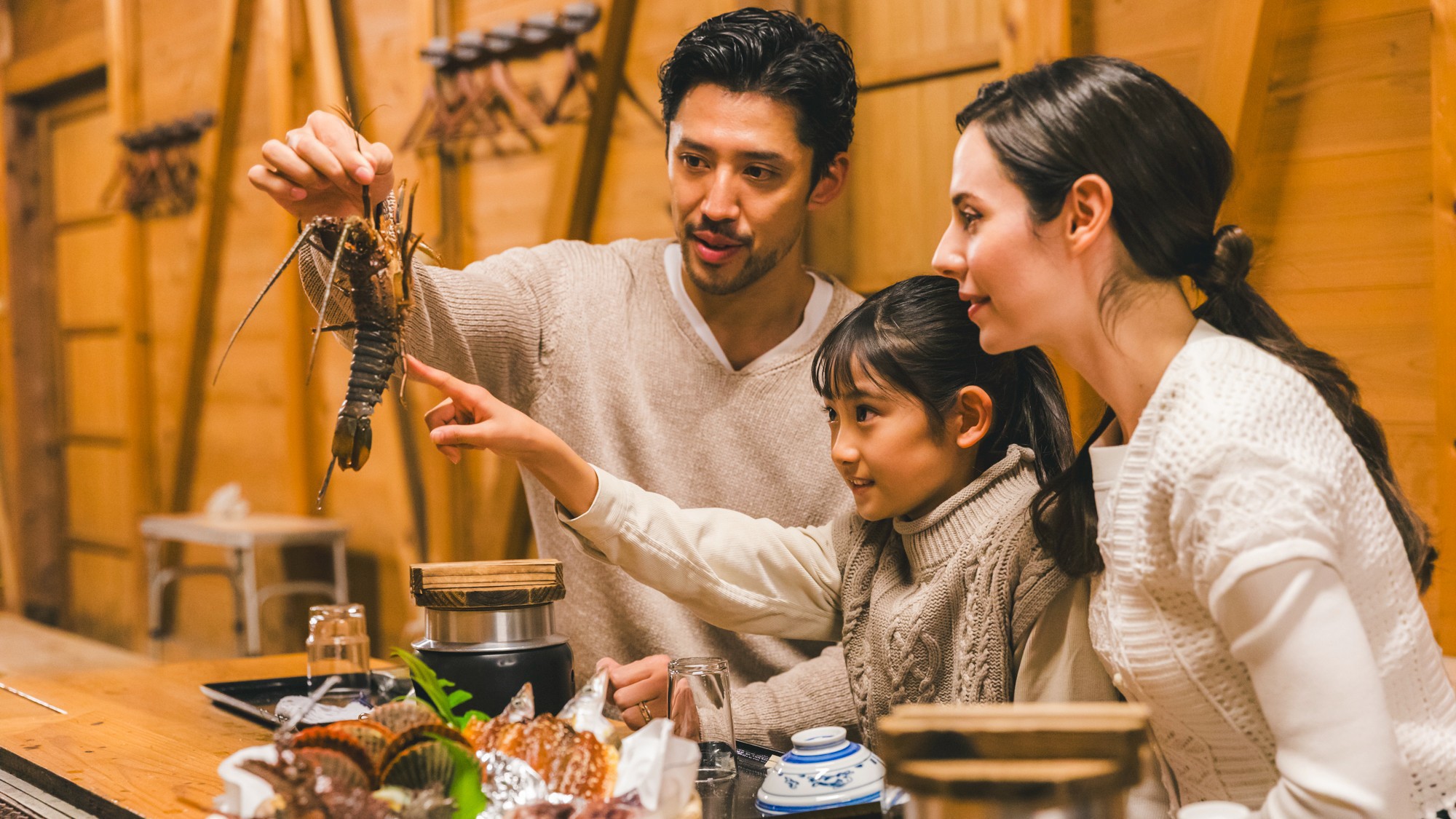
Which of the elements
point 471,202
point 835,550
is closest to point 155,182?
point 471,202

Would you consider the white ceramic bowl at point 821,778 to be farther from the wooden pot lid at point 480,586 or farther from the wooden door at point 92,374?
the wooden door at point 92,374

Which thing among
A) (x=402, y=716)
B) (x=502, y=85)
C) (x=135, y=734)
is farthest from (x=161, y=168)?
(x=402, y=716)

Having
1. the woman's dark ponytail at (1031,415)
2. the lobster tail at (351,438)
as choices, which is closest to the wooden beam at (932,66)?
the woman's dark ponytail at (1031,415)

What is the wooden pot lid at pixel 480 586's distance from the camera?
4.51ft

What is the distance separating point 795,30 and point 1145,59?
2.57 feet

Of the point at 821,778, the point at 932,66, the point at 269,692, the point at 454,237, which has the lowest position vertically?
the point at 269,692

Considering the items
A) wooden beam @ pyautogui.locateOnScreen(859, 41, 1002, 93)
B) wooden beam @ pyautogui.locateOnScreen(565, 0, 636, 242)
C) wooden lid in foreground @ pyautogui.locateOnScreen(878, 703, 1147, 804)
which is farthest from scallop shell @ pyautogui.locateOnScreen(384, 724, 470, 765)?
wooden beam @ pyautogui.locateOnScreen(565, 0, 636, 242)

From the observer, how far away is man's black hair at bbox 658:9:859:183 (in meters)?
1.99

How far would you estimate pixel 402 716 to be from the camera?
3.69ft

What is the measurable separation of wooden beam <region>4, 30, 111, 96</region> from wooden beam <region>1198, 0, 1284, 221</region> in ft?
17.9

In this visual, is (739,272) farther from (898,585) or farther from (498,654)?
(498,654)

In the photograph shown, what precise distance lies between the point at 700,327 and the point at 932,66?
0.96 metres

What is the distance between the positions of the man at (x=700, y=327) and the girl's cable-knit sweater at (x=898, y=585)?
0.39m

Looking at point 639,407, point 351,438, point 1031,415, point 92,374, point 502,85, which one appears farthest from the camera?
point 92,374
